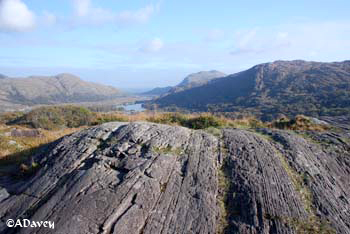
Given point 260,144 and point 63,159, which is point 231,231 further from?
point 63,159

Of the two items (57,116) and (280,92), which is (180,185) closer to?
(57,116)

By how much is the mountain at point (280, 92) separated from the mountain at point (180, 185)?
56.4 m

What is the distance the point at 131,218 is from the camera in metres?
6.34

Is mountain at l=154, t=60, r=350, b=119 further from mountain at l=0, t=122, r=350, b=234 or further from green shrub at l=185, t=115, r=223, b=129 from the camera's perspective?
mountain at l=0, t=122, r=350, b=234

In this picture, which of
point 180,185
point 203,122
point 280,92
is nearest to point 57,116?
point 203,122

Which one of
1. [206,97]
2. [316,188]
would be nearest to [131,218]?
[316,188]

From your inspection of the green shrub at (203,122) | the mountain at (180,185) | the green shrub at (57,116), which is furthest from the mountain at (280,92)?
the mountain at (180,185)

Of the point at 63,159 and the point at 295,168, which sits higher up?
the point at 63,159

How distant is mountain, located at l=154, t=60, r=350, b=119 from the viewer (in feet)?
280

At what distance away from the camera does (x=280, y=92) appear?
124 metres

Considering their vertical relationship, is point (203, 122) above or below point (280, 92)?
above

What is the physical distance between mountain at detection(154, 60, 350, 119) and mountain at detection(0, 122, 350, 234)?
5642 cm

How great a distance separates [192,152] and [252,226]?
3766mm

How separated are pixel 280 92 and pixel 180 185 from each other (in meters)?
129
